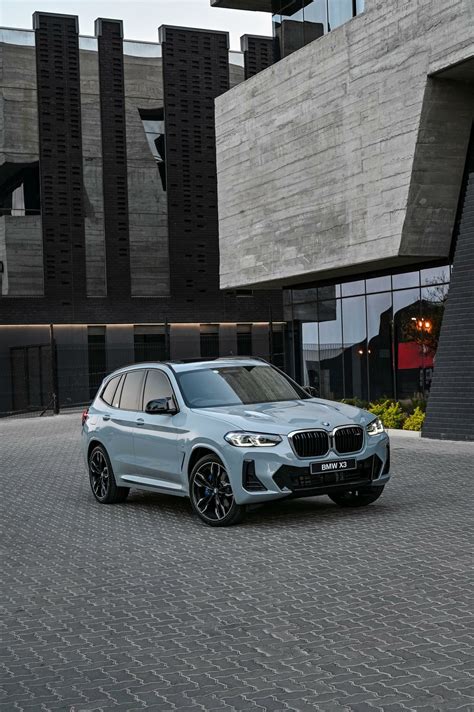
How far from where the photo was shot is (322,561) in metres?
8.62

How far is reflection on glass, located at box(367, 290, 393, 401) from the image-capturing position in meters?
26.6

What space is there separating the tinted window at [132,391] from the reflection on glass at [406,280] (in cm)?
1362

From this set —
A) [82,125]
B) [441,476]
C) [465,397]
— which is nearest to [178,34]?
[82,125]

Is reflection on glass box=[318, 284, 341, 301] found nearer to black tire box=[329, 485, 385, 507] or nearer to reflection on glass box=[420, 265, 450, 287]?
reflection on glass box=[420, 265, 450, 287]

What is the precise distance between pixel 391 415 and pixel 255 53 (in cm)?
3097

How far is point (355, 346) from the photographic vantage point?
2817 centimetres

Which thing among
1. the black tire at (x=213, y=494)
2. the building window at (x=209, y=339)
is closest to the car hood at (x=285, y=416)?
the black tire at (x=213, y=494)

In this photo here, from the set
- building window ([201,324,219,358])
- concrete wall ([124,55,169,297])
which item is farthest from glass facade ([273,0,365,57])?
building window ([201,324,219,358])

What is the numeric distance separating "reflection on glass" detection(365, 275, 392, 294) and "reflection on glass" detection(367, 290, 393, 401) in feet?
0.44

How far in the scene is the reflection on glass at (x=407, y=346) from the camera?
2545 cm

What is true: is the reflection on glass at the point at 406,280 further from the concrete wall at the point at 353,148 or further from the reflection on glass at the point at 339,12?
the reflection on glass at the point at 339,12

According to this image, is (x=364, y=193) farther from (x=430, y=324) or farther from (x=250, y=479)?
(x=250, y=479)

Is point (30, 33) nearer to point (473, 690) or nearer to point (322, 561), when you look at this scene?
point (322, 561)

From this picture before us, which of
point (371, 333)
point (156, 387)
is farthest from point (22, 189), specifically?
point (156, 387)
